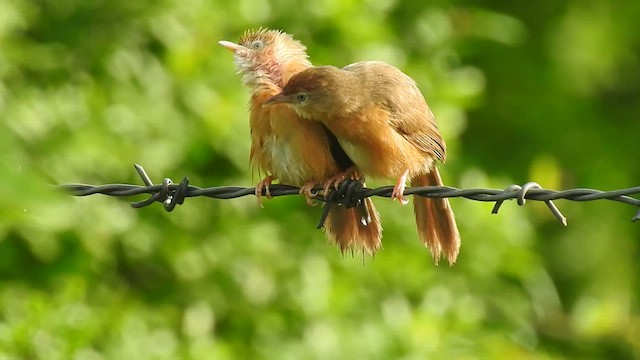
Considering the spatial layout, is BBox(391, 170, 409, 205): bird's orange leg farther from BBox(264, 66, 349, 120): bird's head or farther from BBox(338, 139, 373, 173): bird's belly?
BBox(264, 66, 349, 120): bird's head

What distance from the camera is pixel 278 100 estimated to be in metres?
4.10

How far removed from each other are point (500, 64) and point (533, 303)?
2.95m

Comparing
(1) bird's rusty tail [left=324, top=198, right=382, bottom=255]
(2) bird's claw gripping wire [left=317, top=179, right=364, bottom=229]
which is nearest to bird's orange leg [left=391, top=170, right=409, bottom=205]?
(2) bird's claw gripping wire [left=317, top=179, right=364, bottom=229]

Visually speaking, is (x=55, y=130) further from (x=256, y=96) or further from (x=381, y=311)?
(x=381, y=311)

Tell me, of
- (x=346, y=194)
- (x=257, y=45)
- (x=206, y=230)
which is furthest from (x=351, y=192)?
(x=206, y=230)

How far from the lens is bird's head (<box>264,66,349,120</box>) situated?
411cm

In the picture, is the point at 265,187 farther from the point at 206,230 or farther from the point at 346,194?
the point at 206,230

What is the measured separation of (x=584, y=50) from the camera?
34.3ft

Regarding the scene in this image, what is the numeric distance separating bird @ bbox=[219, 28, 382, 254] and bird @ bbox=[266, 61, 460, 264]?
0.29ft

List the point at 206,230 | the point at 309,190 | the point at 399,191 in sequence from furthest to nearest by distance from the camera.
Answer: the point at 206,230
the point at 309,190
the point at 399,191

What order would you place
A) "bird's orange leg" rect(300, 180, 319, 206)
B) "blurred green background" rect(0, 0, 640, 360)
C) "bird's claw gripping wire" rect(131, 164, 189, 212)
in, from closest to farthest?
"bird's claw gripping wire" rect(131, 164, 189, 212)
"bird's orange leg" rect(300, 180, 319, 206)
"blurred green background" rect(0, 0, 640, 360)

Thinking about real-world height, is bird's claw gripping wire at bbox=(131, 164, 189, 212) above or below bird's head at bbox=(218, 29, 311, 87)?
below

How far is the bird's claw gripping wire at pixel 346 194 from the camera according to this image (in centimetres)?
393

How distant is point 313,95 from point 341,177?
0.33m
